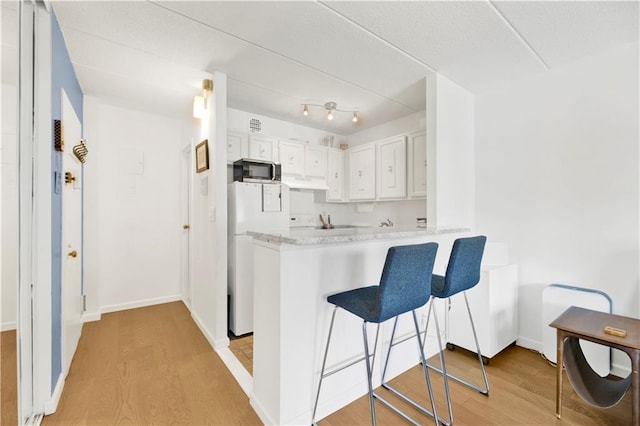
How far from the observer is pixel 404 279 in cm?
139

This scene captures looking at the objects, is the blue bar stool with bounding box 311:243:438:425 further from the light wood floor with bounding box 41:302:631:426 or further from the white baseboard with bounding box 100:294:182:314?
the white baseboard with bounding box 100:294:182:314

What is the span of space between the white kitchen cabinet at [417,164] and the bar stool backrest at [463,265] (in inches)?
51.6

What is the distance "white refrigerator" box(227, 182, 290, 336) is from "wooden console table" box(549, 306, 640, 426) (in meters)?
2.40

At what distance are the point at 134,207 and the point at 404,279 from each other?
3489 millimetres

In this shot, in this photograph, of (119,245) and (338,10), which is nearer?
(338,10)

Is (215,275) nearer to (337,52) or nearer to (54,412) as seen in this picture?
(54,412)

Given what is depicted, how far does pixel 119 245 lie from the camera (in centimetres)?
342

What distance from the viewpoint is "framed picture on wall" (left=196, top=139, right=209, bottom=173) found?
8.64 ft

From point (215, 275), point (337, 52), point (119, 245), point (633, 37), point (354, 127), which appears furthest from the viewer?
point (354, 127)

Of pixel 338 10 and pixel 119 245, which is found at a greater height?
pixel 338 10

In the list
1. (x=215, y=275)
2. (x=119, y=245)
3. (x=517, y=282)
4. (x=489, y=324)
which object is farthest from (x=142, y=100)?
(x=517, y=282)

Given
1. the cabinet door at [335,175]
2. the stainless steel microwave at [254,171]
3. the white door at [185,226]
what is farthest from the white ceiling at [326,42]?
the cabinet door at [335,175]

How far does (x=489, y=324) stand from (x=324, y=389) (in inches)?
58.0

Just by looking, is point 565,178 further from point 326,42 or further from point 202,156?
point 202,156
